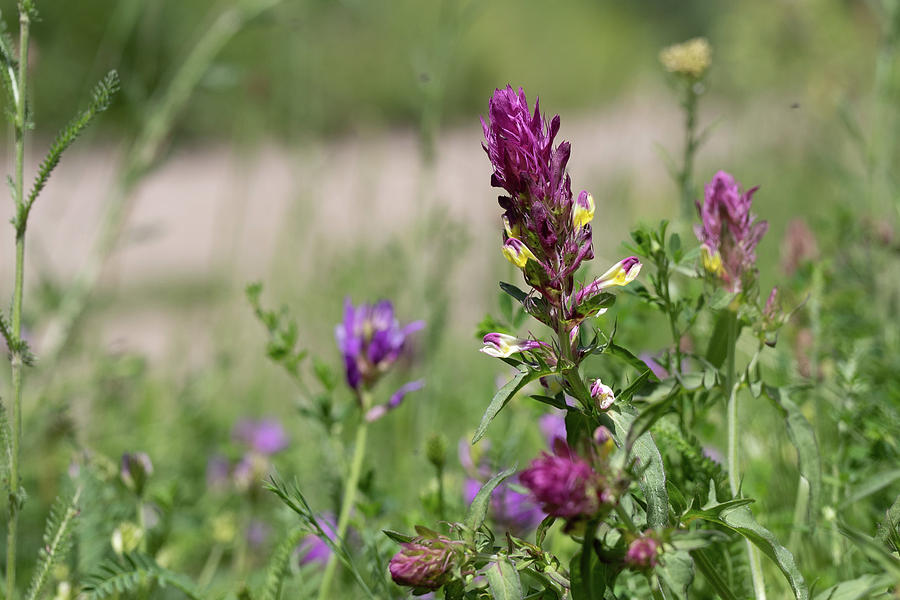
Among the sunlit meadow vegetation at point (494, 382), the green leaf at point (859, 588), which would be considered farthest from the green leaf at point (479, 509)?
the green leaf at point (859, 588)

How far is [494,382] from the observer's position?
124cm

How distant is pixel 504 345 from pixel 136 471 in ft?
1.53

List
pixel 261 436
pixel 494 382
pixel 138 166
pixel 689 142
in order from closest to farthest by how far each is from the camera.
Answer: pixel 689 142, pixel 494 382, pixel 138 166, pixel 261 436

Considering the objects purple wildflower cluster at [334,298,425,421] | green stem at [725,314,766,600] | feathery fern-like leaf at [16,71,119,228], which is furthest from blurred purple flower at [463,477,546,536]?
feathery fern-like leaf at [16,71,119,228]

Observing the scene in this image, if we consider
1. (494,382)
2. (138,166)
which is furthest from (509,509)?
(138,166)

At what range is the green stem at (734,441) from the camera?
1.89 feet

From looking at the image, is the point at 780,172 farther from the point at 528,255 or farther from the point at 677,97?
the point at 528,255

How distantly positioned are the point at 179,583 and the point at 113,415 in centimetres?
109

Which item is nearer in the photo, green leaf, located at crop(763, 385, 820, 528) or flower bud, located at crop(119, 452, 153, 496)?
green leaf, located at crop(763, 385, 820, 528)

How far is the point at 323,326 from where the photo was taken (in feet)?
7.46

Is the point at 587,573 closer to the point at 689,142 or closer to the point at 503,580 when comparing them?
the point at 503,580

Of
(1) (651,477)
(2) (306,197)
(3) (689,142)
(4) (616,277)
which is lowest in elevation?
(1) (651,477)

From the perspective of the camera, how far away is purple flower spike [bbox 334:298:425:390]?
851 mm

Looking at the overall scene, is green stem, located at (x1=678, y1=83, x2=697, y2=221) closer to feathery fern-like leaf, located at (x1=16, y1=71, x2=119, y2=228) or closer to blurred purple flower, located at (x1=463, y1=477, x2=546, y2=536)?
blurred purple flower, located at (x1=463, y1=477, x2=546, y2=536)
